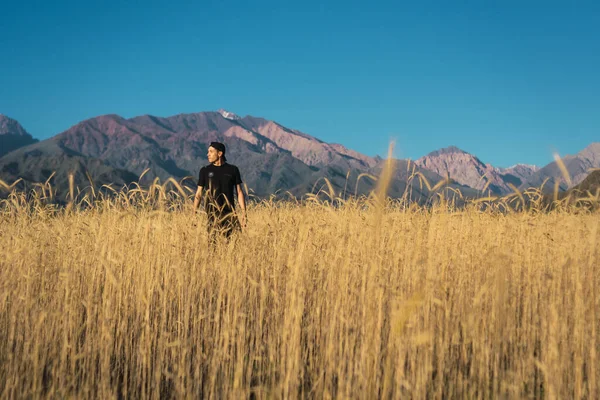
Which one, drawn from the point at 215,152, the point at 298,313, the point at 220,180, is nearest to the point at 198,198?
the point at 220,180

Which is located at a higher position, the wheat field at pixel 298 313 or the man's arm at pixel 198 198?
the man's arm at pixel 198 198

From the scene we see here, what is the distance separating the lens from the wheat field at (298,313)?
2.42 meters

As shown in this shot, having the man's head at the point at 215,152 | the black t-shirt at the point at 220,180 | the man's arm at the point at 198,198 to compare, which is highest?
the man's head at the point at 215,152

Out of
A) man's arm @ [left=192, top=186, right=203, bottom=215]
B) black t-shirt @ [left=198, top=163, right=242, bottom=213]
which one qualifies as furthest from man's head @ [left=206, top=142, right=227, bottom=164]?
man's arm @ [left=192, top=186, right=203, bottom=215]

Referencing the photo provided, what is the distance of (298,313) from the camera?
2.49 metres

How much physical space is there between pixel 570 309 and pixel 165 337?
2.97m

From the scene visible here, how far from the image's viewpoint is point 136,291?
3381mm

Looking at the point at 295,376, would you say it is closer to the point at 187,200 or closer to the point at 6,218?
the point at 187,200

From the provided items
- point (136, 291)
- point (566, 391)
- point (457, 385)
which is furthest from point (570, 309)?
point (136, 291)

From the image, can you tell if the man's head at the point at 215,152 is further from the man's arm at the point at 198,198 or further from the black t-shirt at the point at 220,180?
the man's arm at the point at 198,198

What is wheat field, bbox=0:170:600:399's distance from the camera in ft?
7.93

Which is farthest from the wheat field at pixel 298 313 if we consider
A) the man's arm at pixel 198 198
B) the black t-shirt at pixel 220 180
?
the black t-shirt at pixel 220 180

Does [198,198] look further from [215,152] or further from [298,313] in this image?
[298,313]

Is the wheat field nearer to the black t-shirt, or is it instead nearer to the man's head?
the black t-shirt
